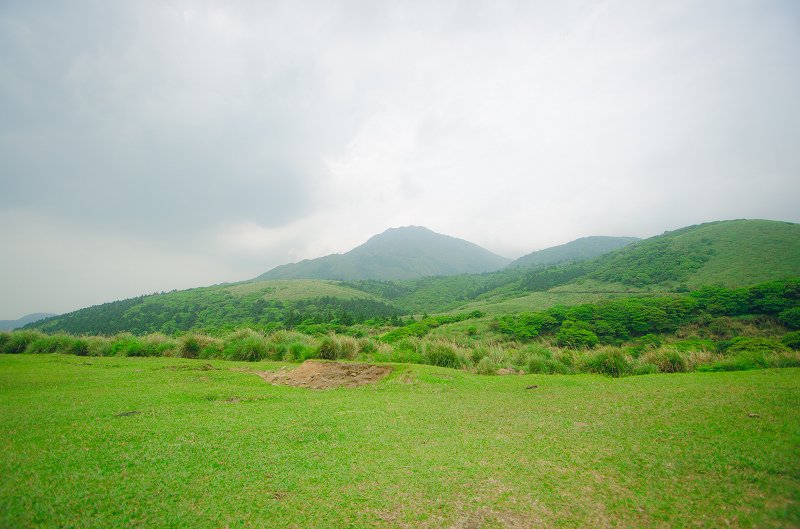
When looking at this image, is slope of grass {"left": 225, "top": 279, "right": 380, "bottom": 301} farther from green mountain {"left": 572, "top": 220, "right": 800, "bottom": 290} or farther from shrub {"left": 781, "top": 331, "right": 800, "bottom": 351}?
shrub {"left": 781, "top": 331, "right": 800, "bottom": 351}

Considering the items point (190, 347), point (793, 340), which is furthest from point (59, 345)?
point (793, 340)

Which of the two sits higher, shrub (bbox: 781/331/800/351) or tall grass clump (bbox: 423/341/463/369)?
tall grass clump (bbox: 423/341/463/369)

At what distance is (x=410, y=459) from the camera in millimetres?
5215

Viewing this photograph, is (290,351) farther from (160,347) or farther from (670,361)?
(670,361)

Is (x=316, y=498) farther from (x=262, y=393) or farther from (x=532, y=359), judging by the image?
(x=532, y=359)

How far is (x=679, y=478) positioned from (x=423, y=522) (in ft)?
10.4

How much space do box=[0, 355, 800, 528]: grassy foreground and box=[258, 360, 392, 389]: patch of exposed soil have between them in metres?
3.51

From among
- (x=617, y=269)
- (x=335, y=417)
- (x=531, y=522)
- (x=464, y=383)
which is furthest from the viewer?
(x=617, y=269)

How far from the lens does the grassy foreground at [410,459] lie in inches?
141

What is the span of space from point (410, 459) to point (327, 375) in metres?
8.17

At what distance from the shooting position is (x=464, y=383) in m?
11.6

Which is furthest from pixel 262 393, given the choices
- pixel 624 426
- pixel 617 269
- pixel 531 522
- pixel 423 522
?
pixel 617 269

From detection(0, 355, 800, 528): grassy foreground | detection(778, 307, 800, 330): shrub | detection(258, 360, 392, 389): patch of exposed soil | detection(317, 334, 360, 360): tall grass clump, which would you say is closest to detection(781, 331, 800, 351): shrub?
detection(0, 355, 800, 528): grassy foreground

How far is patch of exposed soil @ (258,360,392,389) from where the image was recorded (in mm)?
12070
